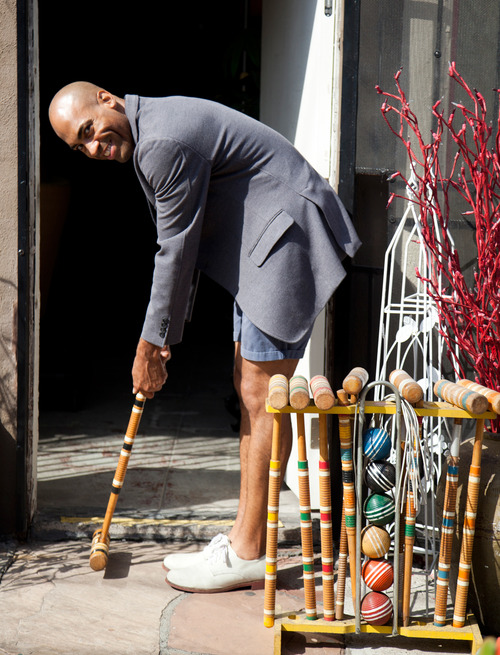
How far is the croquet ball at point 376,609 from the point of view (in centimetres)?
212

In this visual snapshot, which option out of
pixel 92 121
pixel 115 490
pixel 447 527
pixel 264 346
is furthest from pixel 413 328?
pixel 92 121

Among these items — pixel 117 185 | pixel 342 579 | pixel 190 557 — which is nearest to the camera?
pixel 342 579

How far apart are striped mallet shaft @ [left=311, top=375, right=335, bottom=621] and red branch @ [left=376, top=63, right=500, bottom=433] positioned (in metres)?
0.58

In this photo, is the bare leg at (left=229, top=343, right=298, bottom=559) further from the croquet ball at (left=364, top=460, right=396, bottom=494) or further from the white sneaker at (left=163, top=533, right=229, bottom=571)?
the croquet ball at (left=364, top=460, right=396, bottom=494)

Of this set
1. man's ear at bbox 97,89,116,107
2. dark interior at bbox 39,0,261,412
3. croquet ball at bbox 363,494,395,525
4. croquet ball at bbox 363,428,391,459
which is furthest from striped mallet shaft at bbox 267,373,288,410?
dark interior at bbox 39,0,261,412

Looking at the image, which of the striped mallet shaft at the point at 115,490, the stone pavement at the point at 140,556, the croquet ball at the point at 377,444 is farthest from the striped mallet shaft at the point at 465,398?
the striped mallet shaft at the point at 115,490

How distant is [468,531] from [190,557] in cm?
97

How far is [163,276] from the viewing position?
93.0 inches

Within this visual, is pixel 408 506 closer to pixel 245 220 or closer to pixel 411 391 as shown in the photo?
pixel 411 391

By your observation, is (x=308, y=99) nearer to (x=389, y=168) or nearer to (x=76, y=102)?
(x=389, y=168)

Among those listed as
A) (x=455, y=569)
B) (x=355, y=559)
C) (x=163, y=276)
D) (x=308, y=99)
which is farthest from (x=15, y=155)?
(x=455, y=569)

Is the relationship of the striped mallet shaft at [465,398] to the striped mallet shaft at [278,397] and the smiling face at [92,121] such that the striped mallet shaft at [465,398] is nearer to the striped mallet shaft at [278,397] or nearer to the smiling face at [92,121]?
the striped mallet shaft at [278,397]

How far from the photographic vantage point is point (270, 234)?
7.79 ft

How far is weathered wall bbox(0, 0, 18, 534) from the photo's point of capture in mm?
2652
